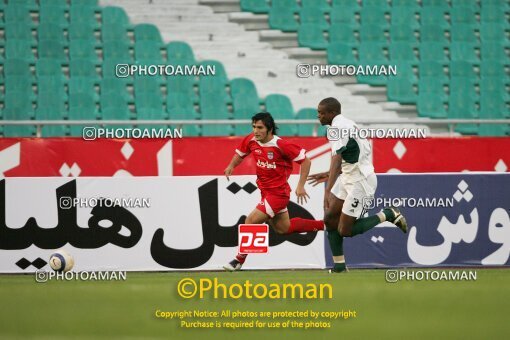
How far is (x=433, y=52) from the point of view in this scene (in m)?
13.7

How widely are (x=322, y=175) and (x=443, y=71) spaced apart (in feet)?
23.0

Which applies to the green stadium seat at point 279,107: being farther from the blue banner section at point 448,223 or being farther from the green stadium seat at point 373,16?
the blue banner section at point 448,223

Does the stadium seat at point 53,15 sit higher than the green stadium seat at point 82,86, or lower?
higher

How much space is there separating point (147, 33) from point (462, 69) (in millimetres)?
5122

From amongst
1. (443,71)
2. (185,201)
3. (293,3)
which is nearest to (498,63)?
(443,71)

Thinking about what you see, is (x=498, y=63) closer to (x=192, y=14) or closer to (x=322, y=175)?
(x=192, y=14)

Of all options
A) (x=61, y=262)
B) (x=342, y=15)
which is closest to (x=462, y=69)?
(x=342, y=15)

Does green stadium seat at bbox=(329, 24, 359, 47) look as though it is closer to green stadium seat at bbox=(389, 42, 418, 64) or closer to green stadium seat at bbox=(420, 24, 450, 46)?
green stadium seat at bbox=(389, 42, 418, 64)

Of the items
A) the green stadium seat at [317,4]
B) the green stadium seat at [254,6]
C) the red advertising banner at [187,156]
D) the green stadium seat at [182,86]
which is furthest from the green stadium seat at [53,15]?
the red advertising banner at [187,156]

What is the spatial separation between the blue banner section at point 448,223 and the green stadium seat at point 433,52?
15.7ft

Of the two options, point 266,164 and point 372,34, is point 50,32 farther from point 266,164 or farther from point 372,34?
point 266,164

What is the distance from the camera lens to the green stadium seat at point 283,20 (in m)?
13.9

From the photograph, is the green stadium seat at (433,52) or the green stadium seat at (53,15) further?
the green stadium seat at (433,52)

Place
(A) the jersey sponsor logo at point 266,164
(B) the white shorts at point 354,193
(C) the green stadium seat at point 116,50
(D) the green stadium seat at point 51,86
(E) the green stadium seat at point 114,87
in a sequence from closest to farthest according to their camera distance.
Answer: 1. (B) the white shorts at point 354,193
2. (A) the jersey sponsor logo at point 266,164
3. (E) the green stadium seat at point 114,87
4. (D) the green stadium seat at point 51,86
5. (C) the green stadium seat at point 116,50
